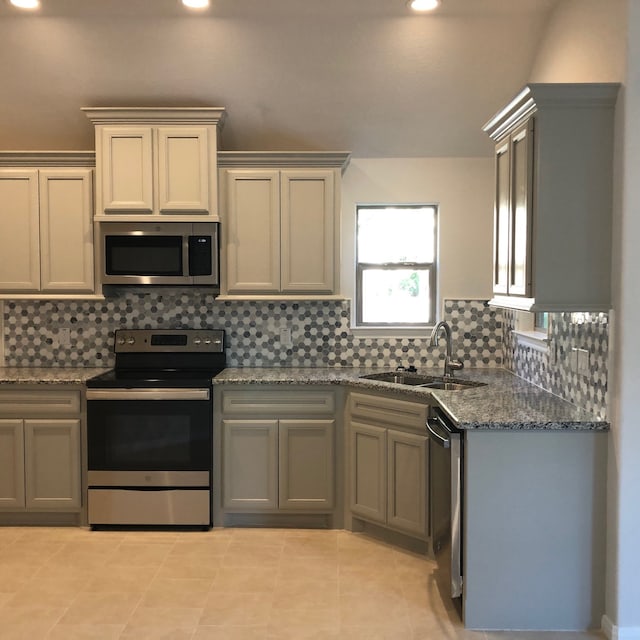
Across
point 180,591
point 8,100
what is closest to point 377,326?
point 180,591

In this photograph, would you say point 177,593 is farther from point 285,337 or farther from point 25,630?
point 285,337

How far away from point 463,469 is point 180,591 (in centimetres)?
145

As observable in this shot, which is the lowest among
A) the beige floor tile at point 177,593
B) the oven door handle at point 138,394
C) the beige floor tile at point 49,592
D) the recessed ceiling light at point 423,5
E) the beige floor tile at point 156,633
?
the beige floor tile at point 49,592

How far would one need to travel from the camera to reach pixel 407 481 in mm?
3625

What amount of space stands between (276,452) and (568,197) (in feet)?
7.16

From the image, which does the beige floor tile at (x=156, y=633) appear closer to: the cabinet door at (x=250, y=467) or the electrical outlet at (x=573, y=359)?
the cabinet door at (x=250, y=467)

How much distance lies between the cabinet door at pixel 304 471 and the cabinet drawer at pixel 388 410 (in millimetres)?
301

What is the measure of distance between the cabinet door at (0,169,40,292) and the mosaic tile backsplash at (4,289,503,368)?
0.36m

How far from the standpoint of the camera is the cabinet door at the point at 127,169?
160 inches

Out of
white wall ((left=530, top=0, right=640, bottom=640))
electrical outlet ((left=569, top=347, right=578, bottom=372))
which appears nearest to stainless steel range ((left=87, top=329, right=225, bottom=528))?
electrical outlet ((left=569, top=347, right=578, bottom=372))

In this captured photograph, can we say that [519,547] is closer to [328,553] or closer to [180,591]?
[328,553]

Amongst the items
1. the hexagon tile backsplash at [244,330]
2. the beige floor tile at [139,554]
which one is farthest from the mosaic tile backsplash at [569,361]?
the beige floor tile at [139,554]

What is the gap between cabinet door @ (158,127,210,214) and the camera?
13.4 ft

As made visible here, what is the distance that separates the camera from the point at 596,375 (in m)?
2.87
